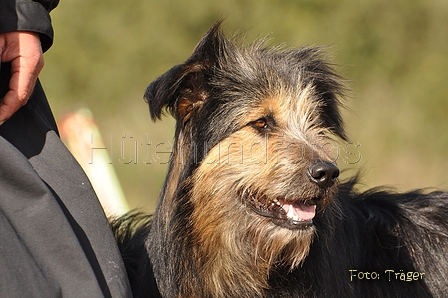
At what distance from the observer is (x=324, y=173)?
3.26m

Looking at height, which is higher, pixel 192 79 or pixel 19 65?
pixel 19 65

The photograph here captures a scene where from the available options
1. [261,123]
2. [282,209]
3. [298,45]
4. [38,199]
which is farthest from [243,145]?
[298,45]

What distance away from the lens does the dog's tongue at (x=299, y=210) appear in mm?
3424

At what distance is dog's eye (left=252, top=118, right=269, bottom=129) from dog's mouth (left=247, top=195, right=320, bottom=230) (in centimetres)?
40

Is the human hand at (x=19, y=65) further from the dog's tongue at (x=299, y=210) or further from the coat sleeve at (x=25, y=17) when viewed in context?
the dog's tongue at (x=299, y=210)

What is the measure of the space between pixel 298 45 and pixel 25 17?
8890 mm

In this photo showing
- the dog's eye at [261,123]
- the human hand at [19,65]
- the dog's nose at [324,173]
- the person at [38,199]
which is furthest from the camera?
the dog's eye at [261,123]

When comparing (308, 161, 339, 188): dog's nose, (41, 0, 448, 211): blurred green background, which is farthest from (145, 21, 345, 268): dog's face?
(41, 0, 448, 211): blurred green background

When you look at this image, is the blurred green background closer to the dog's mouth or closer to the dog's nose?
the dog's mouth

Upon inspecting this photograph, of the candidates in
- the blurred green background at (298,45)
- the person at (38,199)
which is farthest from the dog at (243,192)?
the blurred green background at (298,45)

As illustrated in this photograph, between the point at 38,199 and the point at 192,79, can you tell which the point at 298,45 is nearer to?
the point at 192,79

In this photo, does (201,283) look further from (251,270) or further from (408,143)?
(408,143)

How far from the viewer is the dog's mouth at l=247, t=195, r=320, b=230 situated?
11.2ft

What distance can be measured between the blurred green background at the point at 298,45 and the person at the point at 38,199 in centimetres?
767
